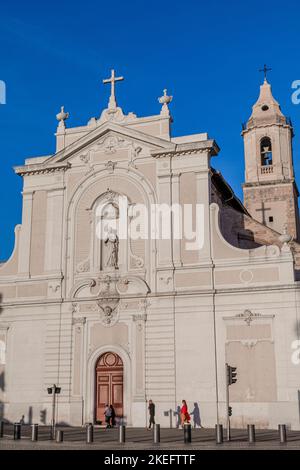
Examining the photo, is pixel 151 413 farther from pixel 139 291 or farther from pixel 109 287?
pixel 109 287

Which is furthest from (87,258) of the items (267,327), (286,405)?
(286,405)

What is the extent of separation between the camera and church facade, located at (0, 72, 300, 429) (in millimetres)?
27875

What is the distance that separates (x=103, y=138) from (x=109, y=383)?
13.0 meters

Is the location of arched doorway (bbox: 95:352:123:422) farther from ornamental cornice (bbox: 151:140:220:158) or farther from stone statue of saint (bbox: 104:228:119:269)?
ornamental cornice (bbox: 151:140:220:158)

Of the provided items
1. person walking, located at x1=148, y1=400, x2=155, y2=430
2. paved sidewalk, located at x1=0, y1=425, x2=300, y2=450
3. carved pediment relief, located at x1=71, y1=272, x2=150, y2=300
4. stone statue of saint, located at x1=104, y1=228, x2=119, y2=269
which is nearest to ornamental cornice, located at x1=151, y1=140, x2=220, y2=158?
stone statue of saint, located at x1=104, y1=228, x2=119, y2=269

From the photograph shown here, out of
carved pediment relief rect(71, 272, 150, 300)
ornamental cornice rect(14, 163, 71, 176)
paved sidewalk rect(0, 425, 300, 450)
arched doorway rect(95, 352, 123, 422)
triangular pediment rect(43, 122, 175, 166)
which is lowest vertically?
paved sidewalk rect(0, 425, 300, 450)

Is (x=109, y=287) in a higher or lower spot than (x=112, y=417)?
higher

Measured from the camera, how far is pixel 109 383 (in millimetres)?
30094

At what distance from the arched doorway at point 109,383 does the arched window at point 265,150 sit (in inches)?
877

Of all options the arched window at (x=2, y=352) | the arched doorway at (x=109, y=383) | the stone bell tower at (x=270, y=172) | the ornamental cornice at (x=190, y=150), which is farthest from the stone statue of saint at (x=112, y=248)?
the stone bell tower at (x=270, y=172)

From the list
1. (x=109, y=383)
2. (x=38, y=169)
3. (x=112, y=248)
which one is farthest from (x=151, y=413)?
(x=38, y=169)

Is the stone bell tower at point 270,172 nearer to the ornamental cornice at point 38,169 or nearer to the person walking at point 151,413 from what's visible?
the ornamental cornice at point 38,169

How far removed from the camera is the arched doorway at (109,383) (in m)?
29.8

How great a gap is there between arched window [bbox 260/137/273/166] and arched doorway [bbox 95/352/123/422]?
73.1 ft
